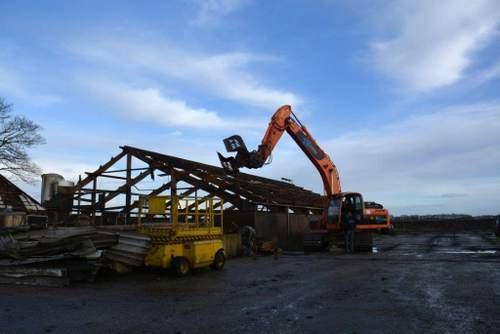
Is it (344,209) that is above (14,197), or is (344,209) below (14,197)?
below

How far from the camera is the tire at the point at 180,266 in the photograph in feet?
41.2

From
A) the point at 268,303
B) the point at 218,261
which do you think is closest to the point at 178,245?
the point at 218,261

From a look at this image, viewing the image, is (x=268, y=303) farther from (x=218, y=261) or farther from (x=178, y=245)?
(x=218, y=261)

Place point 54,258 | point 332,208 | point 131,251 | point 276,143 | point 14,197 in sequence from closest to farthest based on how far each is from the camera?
point 54,258
point 131,251
point 276,143
point 332,208
point 14,197

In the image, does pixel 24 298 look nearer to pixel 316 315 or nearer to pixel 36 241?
pixel 36 241

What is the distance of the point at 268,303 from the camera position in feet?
28.4

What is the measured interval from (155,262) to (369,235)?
12.4 m

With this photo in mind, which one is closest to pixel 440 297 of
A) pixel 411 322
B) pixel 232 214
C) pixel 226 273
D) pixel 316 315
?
pixel 411 322

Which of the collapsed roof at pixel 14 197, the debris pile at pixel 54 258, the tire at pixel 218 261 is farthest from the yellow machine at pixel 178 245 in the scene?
the collapsed roof at pixel 14 197

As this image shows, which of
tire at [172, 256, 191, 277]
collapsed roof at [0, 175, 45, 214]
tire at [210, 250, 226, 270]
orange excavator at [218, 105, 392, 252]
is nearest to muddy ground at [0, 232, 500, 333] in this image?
tire at [172, 256, 191, 277]

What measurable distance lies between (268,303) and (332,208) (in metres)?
14.1

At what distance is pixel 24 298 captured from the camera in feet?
30.1

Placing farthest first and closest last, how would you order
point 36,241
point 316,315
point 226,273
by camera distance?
point 226,273, point 36,241, point 316,315

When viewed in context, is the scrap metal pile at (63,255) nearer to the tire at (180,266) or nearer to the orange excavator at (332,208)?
the tire at (180,266)
